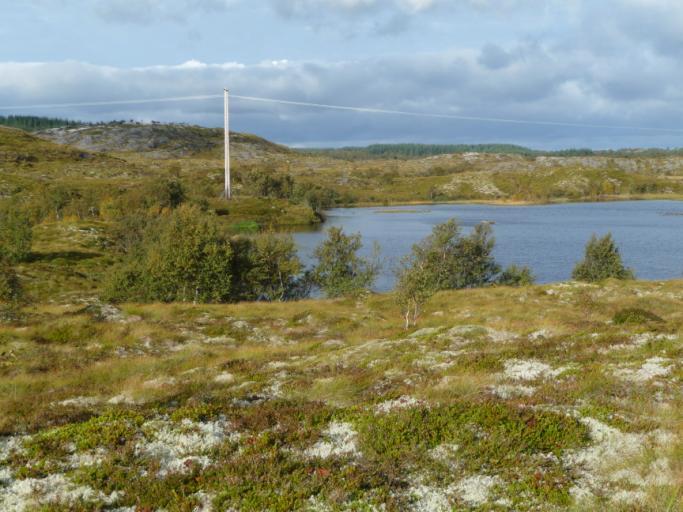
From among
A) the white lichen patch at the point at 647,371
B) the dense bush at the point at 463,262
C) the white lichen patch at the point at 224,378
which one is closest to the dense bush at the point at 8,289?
the white lichen patch at the point at 224,378

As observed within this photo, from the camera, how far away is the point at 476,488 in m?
11.4

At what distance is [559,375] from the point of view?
61.6 feet

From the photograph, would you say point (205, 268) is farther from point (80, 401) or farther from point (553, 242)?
point (553, 242)

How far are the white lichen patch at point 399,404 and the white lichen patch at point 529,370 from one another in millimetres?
4626

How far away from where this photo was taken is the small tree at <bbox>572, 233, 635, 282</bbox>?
300ft

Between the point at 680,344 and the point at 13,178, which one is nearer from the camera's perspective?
the point at 680,344

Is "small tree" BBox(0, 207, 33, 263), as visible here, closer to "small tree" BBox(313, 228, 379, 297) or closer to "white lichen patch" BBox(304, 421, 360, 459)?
"small tree" BBox(313, 228, 379, 297)

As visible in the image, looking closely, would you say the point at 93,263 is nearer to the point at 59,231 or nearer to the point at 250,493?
the point at 59,231

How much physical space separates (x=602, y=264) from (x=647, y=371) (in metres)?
82.1

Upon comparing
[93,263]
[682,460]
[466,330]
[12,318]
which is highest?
[682,460]

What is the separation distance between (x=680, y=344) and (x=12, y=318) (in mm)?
46019

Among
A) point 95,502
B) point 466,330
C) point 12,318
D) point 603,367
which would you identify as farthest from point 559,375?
point 12,318

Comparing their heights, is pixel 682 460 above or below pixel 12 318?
above

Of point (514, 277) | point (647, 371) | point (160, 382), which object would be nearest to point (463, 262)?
point (514, 277)
